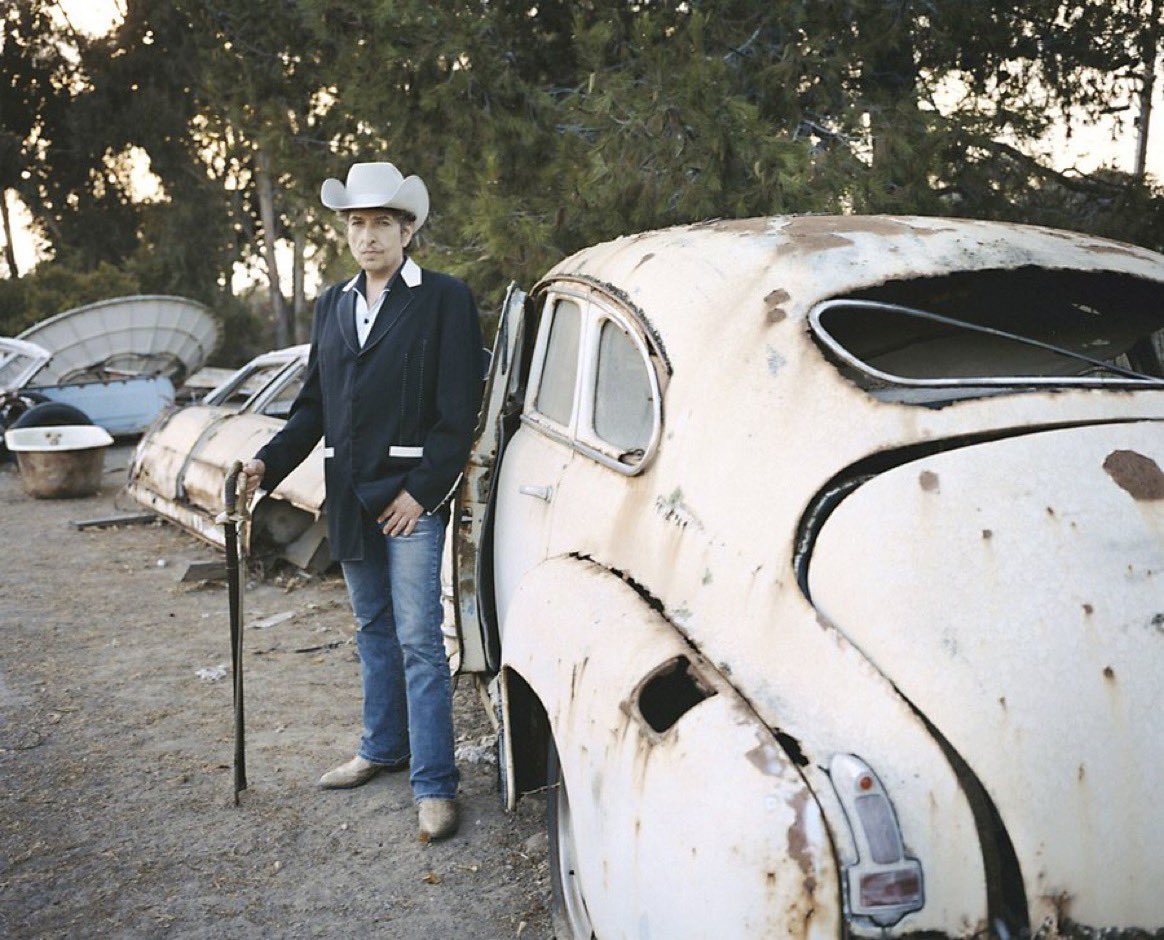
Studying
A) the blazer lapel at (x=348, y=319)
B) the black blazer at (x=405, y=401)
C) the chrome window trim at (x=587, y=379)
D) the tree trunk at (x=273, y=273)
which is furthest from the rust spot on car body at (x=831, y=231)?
the tree trunk at (x=273, y=273)

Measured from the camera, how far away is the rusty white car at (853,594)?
1963mm

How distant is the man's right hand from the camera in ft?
13.3

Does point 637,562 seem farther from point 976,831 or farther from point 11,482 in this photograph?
point 11,482

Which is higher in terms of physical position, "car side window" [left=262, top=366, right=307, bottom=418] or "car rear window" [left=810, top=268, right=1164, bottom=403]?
"car rear window" [left=810, top=268, right=1164, bottom=403]

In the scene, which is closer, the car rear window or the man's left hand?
the car rear window

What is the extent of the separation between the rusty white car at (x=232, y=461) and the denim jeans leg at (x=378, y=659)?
2.73 m

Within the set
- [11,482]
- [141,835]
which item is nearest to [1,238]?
[11,482]

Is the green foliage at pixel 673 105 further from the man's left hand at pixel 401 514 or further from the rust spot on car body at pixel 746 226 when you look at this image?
the man's left hand at pixel 401 514

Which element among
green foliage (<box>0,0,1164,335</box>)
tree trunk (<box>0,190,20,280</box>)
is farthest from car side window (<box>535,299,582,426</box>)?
tree trunk (<box>0,190,20,280</box>)

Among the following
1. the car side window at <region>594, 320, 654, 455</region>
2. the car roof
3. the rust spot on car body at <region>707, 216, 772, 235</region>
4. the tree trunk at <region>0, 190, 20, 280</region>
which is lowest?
the car side window at <region>594, 320, 654, 455</region>

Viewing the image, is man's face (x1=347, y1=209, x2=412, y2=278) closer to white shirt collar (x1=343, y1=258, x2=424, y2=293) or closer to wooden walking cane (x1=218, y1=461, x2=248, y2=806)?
white shirt collar (x1=343, y1=258, x2=424, y2=293)

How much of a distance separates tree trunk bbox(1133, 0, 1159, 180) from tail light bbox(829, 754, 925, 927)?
6.52 metres

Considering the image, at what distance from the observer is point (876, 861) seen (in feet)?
6.31

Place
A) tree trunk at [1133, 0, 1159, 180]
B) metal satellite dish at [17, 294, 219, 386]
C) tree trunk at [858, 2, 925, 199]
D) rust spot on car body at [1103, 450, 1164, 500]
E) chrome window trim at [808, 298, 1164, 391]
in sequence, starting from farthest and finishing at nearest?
1. metal satellite dish at [17, 294, 219, 386]
2. tree trunk at [1133, 0, 1159, 180]
3. tree trunk at [858, 2, 925, 199]
4. chrome window trim at [808, 298, 1164, 391]
5. rust spot on car body at [1103, 450, 1164, 500]
